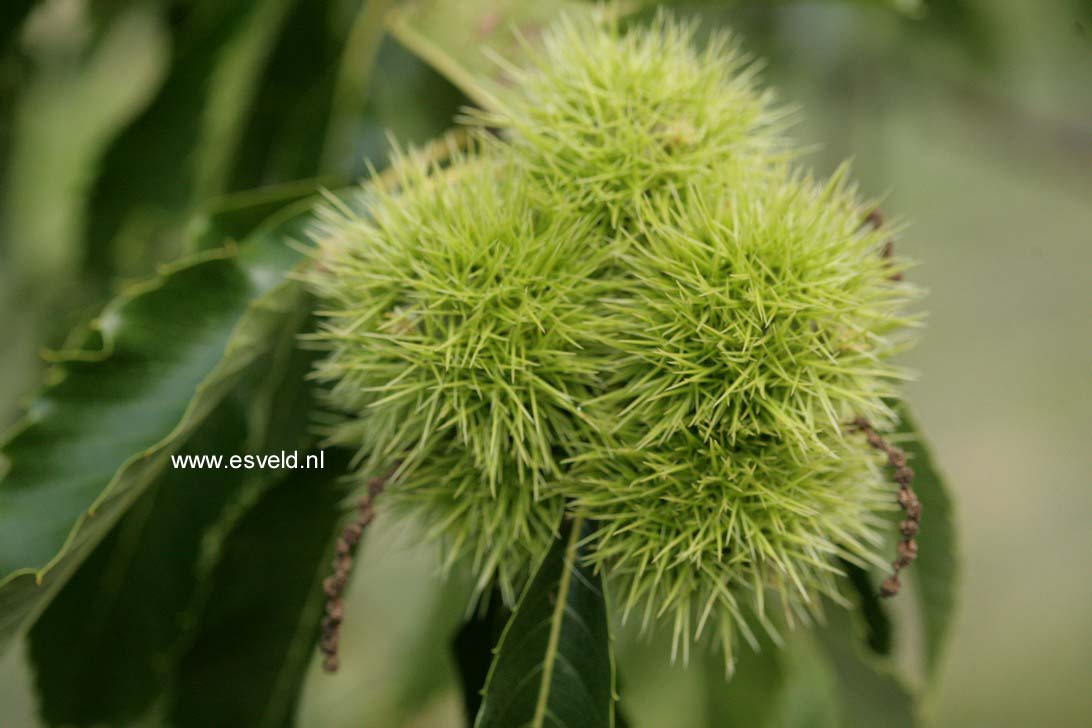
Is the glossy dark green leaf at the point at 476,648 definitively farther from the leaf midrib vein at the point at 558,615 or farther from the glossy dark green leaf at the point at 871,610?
the glossy dark green leaf at the point at 871,610

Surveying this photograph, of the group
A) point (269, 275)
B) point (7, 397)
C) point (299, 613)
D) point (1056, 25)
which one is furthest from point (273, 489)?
point (1056, 25)

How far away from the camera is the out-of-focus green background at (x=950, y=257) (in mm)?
1352

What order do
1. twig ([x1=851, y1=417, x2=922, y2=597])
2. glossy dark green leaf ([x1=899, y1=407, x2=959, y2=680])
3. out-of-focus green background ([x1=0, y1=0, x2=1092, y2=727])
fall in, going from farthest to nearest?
out-of-focus green background ([x1=0, y1=0, x2=1092, y2=727]) → glossy dark green leaf ([x1=899, y1=407, x2=959, y2=680]) → twig ([x1=851, y1=417, x2=922, y2=597])

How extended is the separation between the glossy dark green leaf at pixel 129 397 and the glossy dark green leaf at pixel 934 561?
0.57m

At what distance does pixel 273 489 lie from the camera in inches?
35.8

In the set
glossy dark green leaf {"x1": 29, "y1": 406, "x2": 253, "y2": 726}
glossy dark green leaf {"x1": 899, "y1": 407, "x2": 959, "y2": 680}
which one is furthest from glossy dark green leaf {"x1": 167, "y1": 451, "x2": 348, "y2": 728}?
glossy dark green leaf {"x1": 899, "y1": 407, "x2": 959, "y2": 680}

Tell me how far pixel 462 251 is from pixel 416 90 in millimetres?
759

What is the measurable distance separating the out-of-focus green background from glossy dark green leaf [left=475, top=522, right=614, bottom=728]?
0.65 metres

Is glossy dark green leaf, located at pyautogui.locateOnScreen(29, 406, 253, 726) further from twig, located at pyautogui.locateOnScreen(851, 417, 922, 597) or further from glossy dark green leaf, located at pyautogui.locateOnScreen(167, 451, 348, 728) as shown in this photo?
twig, located at pyautogui.locateOnScreen(851, 417, 922, 597)

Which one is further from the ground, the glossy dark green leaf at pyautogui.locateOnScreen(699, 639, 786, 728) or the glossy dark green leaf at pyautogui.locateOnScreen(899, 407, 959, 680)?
the glossy dark green leaf at pyautogui.locateOnScreen(899, 407, 959, 680)

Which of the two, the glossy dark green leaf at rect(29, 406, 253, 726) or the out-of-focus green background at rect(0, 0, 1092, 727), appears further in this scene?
the out-of-focus green background at rect(0, 0, 1092, 727)

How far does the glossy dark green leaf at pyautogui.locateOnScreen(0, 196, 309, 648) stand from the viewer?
0.67 metres

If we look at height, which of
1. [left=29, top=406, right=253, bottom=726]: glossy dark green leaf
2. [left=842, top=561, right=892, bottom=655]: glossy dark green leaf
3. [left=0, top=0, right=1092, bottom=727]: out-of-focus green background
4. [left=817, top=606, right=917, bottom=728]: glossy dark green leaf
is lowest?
[left=817, top=606, right=917, bottom=728]: glossy dark green leaf

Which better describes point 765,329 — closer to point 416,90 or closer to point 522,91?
point 522,91
